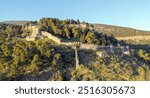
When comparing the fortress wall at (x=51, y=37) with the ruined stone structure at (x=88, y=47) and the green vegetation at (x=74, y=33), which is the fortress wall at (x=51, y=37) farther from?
the green vegetation at (x=74, y=33)

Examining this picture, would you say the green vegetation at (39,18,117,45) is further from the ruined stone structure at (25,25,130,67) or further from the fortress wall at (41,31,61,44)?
the ruined stone structure at (25,25,130,67)

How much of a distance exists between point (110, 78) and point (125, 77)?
1869mm

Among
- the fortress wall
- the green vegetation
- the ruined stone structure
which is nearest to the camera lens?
the ruined stone structure

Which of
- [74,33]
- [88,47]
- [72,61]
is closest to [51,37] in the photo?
[74,33]

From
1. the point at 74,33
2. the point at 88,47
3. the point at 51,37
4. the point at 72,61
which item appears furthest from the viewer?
the point at 74,33

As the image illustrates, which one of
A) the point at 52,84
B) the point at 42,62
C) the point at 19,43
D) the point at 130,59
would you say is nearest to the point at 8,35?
the point at 19,43

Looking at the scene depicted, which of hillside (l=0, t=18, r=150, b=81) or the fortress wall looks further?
the fortress wall

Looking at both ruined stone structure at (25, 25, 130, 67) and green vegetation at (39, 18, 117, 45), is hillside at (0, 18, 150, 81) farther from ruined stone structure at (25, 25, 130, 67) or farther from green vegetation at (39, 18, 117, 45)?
green vegetation at (39, 18, 117, 45)

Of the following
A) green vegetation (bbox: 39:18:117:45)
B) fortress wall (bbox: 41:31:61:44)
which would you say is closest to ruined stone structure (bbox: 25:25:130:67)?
fortress wall (bbox: 41:31:61:44)

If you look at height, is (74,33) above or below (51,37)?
above

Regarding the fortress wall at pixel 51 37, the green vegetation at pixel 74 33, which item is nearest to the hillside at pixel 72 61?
the green vegetation at pixel 74 33

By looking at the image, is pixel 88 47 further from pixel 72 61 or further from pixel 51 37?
pixel 51 37

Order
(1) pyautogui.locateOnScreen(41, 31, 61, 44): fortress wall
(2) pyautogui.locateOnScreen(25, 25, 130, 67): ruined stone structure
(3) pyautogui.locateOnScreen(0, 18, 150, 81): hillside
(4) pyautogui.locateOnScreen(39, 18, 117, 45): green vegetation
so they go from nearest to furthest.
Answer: (3) pyautogui.locateOnScreen(0, 18, 150, 81): hillside
(2) pyautogui.locateOnScreen(25, 25, 130, 67): ruined stone structure
(1) pyautogui.locateOnScreen(41, 31, 61, 44): fortress wall
(4) pyautogui.locateOnScreen(39, 18, 117, 45): green vegetation

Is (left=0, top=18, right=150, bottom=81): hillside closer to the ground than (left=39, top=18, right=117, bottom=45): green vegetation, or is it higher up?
closer to the ground
